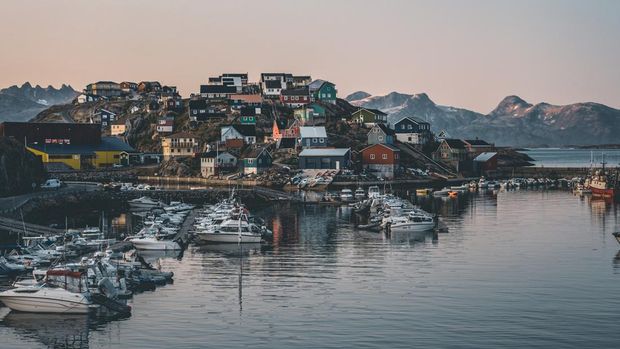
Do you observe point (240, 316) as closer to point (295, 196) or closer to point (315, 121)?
point (295, 196)

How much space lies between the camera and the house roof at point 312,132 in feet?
457

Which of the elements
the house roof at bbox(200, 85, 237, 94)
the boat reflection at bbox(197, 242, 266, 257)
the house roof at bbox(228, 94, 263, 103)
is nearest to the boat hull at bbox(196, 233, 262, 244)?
the boat reflection at bbox(197, 242, 266, 257)

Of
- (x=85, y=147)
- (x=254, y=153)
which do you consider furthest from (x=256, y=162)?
(x=85, y=147)

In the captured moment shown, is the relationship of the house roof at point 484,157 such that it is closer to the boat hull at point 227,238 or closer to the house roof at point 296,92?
the house roof at point 296,92

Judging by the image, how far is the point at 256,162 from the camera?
129000 millimetres

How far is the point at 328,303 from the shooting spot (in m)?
43.3

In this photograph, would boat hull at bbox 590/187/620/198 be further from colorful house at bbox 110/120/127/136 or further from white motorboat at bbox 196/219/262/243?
colorful house at bbox 110/120/127/136

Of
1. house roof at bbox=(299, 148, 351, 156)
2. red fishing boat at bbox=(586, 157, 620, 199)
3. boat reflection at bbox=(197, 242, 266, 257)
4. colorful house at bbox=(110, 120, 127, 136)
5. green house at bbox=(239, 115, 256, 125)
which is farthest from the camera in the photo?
colorful house at bbox=(110, 120, 127, 136)

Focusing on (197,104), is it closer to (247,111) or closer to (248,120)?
(247,111)

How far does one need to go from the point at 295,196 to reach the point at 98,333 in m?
69.4

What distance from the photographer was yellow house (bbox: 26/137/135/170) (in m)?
138

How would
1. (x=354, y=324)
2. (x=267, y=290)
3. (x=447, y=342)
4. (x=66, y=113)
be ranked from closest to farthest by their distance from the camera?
(x=447, y=342) < (x=354, y=324) < (x=267, y=290) < (x=66, y=113)

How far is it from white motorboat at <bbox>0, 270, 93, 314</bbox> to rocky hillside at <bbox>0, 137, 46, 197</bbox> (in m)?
46.3

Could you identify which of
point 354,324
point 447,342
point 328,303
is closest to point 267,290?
point 328,303
